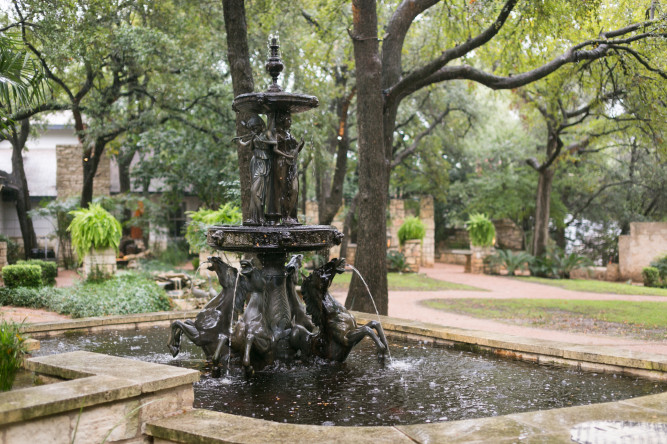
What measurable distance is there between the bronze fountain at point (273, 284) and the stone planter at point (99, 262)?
8.90 m

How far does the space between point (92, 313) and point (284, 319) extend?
6.11 metres

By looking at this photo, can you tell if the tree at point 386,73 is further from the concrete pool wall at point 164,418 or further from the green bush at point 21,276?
the green bush at point 21,276

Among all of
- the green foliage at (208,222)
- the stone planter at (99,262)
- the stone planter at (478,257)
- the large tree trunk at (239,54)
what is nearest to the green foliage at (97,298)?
the stone planter at (99,262)

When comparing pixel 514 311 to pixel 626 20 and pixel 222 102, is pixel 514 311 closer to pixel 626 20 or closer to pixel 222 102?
pixel 626 20

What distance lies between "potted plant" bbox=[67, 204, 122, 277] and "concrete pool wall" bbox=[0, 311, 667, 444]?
10453 mm

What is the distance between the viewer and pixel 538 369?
6605mm

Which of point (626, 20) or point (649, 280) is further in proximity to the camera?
point (649, 280)

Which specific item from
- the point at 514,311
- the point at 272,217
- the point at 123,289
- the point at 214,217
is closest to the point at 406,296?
the point at 514,311

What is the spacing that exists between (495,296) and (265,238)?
1306cm

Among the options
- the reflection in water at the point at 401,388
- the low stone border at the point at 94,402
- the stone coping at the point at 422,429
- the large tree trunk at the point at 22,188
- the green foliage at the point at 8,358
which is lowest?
the reflection in water at the point at 401,388

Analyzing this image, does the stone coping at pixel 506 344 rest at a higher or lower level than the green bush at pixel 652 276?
higher

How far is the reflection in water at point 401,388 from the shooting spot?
5141 mm

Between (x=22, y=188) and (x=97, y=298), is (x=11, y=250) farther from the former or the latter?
(x=97, y=298)

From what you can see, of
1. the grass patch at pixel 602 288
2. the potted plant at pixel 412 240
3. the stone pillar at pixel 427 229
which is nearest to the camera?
the grass patch at pixel 602 288
